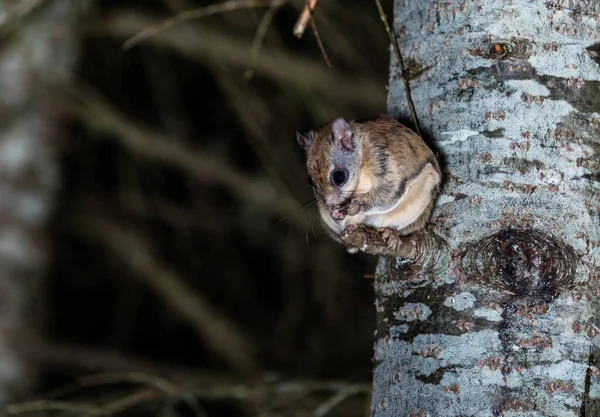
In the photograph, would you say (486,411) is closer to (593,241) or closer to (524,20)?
(593,241)

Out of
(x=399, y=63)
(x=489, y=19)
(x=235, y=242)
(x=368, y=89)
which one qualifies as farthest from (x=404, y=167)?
(x=235, y=242)

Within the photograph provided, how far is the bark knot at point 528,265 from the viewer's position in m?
1.59

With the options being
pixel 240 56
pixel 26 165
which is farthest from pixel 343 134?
pixel 26 165

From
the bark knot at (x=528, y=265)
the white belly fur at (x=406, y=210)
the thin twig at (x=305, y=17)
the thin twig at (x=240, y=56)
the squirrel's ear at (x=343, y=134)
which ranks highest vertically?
the thin twig at (x=240, y=56)

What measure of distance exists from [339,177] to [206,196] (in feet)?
8.72

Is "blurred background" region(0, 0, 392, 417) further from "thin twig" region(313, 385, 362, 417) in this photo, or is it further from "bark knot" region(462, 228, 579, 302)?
"bark knot" region(462, 228, 579, 302)

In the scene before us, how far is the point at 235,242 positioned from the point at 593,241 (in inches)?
176

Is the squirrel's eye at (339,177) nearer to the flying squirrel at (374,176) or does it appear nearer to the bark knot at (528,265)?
the flying squirrel at (374,176)

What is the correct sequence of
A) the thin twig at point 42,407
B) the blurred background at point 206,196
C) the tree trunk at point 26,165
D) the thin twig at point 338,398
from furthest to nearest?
the tree trunk at point 26,165
the blurred background at point 206,196
the thin twig at point 338,398
the thin twig at point 42,407

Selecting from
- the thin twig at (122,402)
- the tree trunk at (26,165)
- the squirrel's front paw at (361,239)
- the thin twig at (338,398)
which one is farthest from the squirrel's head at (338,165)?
the tree trunk at (26,165)

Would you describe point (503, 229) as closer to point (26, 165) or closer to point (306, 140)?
point (306, 140)

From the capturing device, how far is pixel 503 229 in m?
1.65

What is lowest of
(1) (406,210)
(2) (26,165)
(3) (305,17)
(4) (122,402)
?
(4) (122,402)

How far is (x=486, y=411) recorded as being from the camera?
61.1 inches
